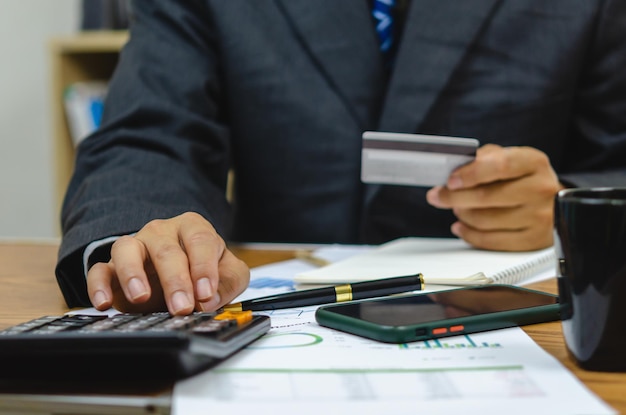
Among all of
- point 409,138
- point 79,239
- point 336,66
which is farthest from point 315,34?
point 79,239

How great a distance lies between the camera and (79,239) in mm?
608

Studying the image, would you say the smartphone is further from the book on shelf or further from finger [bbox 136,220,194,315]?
the book on shelf

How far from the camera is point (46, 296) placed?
62 cm

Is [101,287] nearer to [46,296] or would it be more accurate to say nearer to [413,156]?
[46,296]

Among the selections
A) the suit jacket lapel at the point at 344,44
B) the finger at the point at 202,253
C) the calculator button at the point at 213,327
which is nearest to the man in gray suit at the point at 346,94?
the suit jacket lapel at the point at 344,44

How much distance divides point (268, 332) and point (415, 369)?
0.11m

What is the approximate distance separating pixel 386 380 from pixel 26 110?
197 centimetres

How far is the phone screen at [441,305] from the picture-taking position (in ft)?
1.50

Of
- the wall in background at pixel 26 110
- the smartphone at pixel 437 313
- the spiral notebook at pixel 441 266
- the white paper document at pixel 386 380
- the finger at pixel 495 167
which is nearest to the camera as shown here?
the white paper document at pixel 386 380

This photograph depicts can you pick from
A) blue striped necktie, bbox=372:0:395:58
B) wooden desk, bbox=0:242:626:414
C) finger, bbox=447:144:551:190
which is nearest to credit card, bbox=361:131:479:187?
finger, bbox=447:144:551:190

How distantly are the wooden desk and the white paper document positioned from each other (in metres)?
0.01

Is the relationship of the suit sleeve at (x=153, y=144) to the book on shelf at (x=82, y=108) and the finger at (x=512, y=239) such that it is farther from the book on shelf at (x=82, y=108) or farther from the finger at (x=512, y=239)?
the book on shelf at (x=82, y=108)

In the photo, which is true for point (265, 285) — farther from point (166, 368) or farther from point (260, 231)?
point (260, 231)

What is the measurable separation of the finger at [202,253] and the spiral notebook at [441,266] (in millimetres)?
106
